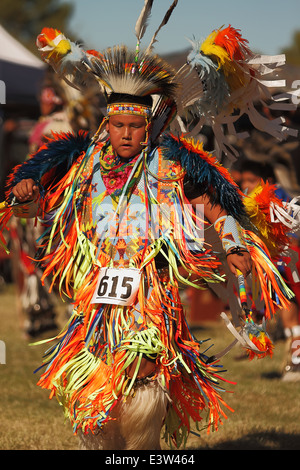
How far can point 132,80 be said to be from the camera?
3.21m

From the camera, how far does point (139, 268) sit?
319cm

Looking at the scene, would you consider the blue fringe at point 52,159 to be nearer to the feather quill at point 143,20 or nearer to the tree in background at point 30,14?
the feather quill at point 143,20

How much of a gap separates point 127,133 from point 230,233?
1.94 ft

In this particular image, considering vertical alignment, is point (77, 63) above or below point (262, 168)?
above

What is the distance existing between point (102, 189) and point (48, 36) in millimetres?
734

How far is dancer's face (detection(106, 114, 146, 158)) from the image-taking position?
3217 mm

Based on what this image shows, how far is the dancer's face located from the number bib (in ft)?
1.61

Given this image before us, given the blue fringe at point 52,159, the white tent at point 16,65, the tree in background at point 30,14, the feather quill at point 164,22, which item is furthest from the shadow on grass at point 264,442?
the tree in background at point 30,14

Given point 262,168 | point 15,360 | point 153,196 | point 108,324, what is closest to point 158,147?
point 153,196

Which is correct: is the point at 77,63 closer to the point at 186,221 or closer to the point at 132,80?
the point at 132,80

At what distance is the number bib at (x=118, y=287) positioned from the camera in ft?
10.3

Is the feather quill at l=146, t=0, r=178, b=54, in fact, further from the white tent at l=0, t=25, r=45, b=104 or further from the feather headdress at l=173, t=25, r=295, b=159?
the white tent at l=0, t=25, r=45, b=104

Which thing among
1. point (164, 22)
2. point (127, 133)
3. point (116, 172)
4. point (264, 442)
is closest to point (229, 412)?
point (264, 442)

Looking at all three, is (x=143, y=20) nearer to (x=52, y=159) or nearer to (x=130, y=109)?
(x=130, y=109)
